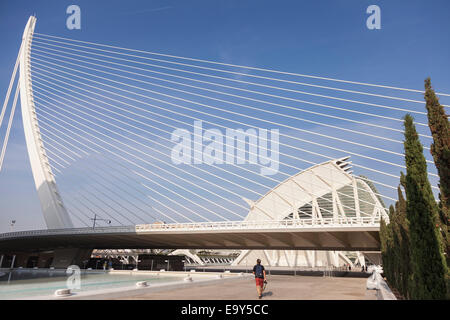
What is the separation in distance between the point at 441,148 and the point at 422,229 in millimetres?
2182

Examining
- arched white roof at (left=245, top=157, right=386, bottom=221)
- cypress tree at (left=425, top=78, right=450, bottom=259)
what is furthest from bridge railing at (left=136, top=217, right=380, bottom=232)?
cypress tree at (left=425, top=78, right=450, bottom=259)

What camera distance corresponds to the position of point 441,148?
8289 mm

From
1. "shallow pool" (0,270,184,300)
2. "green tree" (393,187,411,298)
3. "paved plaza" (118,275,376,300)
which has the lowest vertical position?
"shallow pool" (0,270,184,300)

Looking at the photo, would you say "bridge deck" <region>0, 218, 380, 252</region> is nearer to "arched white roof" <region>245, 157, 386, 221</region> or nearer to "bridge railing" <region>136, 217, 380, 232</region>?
"bridge railing" <region>136, 217, 380, 232</region>

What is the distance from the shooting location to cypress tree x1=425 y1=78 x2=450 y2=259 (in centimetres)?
789

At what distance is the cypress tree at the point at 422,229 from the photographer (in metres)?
7.48

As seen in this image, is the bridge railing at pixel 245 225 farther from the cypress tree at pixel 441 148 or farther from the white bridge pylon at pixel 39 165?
the cypress tree at pixel 441 148

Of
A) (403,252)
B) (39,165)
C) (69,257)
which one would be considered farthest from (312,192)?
(69,257)

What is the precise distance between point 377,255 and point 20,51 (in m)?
58.4

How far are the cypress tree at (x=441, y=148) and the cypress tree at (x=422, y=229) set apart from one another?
0.40 m

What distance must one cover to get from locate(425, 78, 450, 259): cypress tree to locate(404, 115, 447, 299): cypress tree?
0.40 m

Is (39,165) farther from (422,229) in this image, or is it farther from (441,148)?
(441,148)
